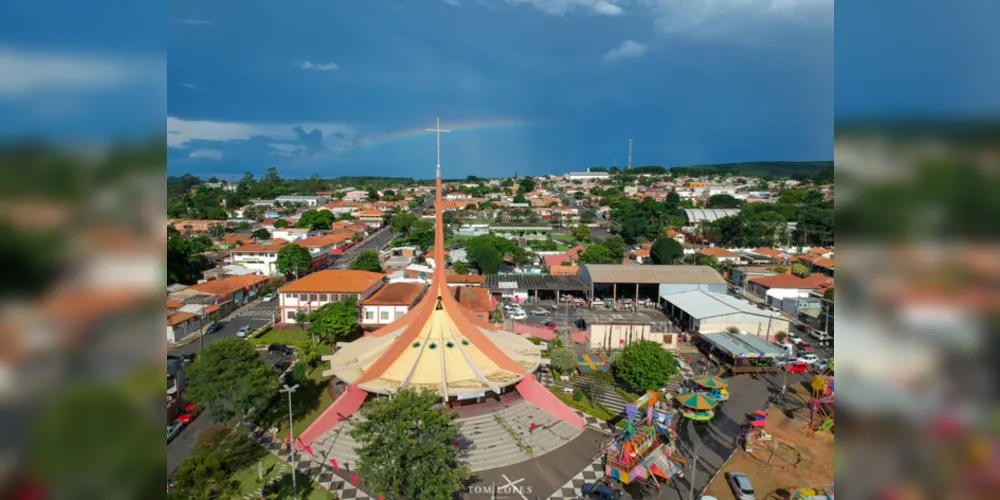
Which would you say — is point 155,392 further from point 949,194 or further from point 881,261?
point 949,194

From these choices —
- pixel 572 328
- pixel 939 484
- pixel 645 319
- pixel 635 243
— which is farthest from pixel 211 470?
pixel 635 243

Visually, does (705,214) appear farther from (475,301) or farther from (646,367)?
(646,367)

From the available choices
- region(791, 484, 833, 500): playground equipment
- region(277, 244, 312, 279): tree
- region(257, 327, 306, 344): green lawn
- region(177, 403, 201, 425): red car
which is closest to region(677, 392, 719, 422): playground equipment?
region(791, 484, 833, 500): playground equipment

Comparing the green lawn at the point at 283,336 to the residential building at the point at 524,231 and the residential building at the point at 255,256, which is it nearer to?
the residential building at the point at 255,256

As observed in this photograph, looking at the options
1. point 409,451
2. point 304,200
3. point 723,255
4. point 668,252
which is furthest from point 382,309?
point 304,200

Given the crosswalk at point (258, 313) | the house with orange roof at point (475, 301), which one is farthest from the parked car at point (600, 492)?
the crosswalk at point (258, 313)

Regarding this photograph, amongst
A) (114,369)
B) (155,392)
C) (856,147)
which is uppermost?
(856,147)

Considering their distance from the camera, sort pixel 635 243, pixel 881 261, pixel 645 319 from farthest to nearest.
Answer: pixel 635 243, pixel 645 319, pixel 881 261
